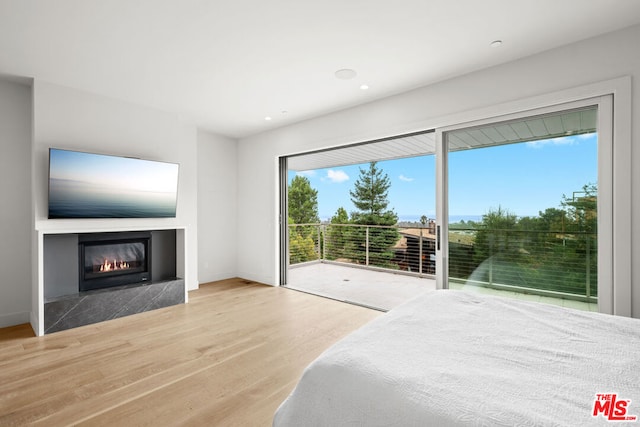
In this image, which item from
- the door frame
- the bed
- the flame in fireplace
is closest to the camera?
the bed

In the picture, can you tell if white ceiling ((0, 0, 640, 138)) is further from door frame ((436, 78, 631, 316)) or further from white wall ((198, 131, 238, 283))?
white wall ((198, 131, 238, 283))

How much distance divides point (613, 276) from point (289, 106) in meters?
3.70

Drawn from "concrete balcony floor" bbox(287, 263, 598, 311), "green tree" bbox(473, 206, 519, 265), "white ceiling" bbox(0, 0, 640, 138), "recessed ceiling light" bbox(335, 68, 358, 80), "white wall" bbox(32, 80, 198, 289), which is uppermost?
"white ceiling" bbox(0, 0, 640, 138)

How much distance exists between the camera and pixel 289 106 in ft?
13.4

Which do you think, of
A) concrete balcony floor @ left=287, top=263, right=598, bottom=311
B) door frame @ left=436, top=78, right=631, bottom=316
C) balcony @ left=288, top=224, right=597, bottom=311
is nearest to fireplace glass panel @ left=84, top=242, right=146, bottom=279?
concrete balcony floor @ left=287, top=263, right=598, bottom=311

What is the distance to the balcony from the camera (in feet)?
8.75

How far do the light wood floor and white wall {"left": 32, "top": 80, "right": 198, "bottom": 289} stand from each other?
118 cm

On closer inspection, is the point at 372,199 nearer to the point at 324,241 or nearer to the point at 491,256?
the point at 324,241

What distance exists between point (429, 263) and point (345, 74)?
418 cm

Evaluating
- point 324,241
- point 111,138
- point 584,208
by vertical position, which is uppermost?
point 111,138

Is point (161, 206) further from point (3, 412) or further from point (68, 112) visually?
point (3, 412)

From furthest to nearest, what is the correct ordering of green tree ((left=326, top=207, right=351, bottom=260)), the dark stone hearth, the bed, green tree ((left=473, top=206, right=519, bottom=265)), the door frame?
green tree ((left=326, top=207, right=351, bottom=260)) < the dark stone hearth < green tree ((left=473, top=206, right=519, bottom=265)) < the door frame < the bed

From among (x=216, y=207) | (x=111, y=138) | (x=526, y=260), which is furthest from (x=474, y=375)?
(x=216, y=207)

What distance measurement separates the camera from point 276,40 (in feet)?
8.39
